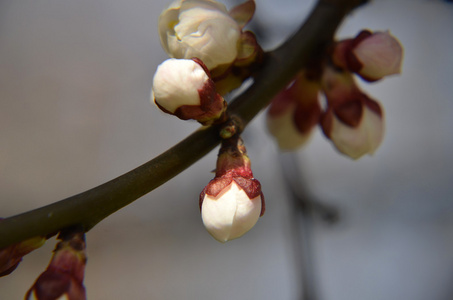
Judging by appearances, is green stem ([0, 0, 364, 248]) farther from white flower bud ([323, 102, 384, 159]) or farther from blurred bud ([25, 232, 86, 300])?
white flower bud ([323, 102, 384, 159])

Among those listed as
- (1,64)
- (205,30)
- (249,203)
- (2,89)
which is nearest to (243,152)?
(249,203)

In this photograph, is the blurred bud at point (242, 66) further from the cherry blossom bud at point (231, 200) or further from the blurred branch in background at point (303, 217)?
the blurred branch in background at point (303, 217)

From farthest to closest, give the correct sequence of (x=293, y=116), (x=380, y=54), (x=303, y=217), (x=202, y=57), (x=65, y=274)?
(x=303, y=217) < (x=293, y=116) < (x=380, y=54) < (x=202, y=57) < (x=65, y=274)

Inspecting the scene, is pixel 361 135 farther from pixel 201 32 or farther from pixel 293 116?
pixel 201 32

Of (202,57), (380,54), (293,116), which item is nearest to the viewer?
(202,57)

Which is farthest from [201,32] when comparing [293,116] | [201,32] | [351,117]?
[293,116]

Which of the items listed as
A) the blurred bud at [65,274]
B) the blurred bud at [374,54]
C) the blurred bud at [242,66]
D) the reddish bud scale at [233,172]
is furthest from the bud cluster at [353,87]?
the blurred bud at [65,274]
